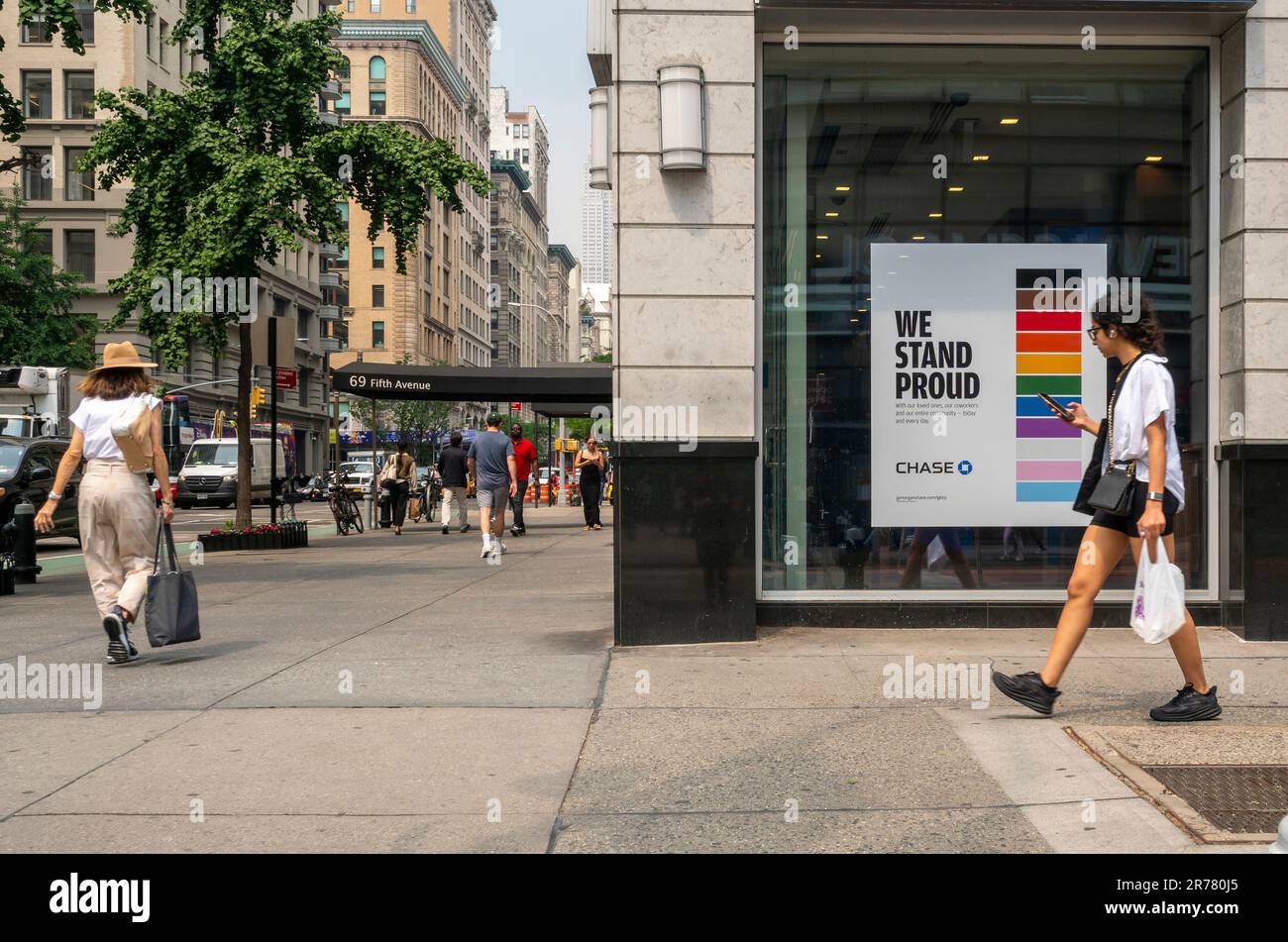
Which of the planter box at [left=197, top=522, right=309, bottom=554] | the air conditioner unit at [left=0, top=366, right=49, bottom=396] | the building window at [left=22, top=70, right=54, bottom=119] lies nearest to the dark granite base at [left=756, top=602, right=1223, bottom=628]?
the planter box at [left=197, top=522, right=309, bottom=554]

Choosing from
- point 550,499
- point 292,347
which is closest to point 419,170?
point 292,347

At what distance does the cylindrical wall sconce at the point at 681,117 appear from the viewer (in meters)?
8.16

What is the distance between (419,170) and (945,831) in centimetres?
1614

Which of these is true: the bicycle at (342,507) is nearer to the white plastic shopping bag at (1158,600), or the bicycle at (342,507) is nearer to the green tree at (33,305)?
the white plastic shopping bag at (1158,600)

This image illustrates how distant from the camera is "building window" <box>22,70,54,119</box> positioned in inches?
2158

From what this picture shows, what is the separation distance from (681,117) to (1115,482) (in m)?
3.60

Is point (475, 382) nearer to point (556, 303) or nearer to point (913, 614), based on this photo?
point (913, 614)

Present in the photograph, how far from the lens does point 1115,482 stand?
6039mm

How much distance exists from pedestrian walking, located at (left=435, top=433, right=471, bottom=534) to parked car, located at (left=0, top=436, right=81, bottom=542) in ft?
19.4

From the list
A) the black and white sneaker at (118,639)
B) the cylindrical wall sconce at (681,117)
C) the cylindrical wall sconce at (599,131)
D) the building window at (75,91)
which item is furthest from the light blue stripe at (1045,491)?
the building window at (75,91)

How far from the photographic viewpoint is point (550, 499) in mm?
42656

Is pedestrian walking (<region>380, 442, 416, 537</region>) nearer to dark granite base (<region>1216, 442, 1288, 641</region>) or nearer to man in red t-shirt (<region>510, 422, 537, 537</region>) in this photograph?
man in red t-shirt (<region>510, 422, 537, 537</region>)
